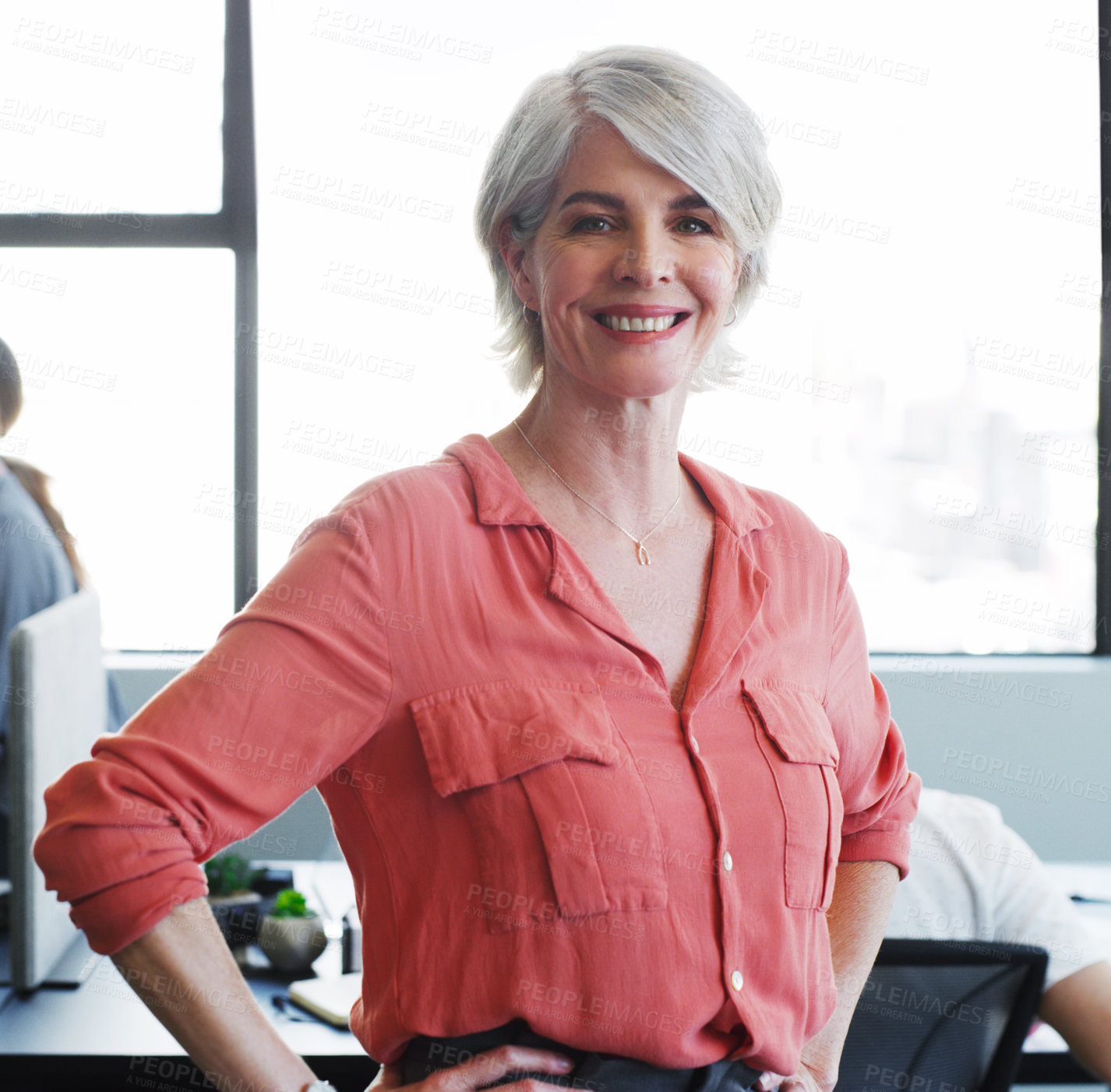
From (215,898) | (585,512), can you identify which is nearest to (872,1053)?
(585,512)

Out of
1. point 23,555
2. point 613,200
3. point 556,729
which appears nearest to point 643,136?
point 613,200

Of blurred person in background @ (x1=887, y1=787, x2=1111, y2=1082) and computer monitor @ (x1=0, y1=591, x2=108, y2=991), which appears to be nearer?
blurred person in background @ (x1=887, y1=787, x2=1111, y2=1082)

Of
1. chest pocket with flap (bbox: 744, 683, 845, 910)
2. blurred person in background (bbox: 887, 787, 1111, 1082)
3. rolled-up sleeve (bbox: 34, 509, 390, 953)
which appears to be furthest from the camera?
blurred person in background (bbox: 887, 787, 1111, 1082)

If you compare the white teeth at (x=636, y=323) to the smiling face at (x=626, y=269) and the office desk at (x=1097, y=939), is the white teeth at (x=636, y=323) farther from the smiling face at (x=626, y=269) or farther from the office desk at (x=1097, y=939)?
the office desk at (x=1097, y=939)

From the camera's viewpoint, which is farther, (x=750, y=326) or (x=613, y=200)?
(x=750, y=326)

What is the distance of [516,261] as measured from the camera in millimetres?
1127

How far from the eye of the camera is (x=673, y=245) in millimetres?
1027

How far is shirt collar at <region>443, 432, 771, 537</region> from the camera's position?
994 millimetres

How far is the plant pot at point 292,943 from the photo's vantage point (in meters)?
1.88

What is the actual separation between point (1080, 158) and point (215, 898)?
3.50 meters

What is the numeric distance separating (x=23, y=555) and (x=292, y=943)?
1103 millimetres

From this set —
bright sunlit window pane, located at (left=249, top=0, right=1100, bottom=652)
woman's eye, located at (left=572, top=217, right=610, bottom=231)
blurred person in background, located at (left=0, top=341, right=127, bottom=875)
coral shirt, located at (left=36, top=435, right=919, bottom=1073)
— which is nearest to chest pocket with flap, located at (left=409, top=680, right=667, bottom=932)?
coral shirt, located at (left=36, top=435, right=919, bottom=1073)

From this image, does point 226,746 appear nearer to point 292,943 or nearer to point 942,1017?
point 942,1017

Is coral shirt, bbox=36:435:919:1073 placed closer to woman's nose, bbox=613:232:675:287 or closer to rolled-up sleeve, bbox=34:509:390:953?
rolled-up sleeve, bbox=34:509:390:953
